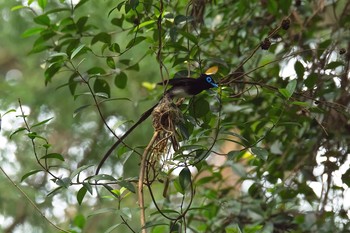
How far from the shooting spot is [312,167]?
208 centimetres

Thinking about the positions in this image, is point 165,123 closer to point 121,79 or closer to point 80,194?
point 80,194

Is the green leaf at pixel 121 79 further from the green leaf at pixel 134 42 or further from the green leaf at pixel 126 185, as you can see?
the green leaf at pixel 126 185

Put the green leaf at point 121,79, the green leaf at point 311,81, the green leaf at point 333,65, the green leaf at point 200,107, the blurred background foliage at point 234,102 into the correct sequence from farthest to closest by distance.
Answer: the green leaf at point 121,79
the green leaf at point 333,65
the green leaf at point 311,81
the green leaf at point 200,107
the blurred background foliage at point 234,102

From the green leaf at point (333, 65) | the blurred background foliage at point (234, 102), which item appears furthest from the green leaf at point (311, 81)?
the green leaf at point (333, 65)

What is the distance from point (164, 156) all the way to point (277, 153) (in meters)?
0.80

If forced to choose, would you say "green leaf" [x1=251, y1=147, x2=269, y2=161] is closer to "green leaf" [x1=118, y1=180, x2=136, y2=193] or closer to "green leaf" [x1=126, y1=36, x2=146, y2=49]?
"green leaf" [x1=118, y1=180, x2=136, y2=193]

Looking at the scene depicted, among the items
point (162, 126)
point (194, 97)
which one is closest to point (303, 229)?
point (194, 97)

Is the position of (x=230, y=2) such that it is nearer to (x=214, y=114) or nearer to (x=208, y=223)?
(x=214, y=114)

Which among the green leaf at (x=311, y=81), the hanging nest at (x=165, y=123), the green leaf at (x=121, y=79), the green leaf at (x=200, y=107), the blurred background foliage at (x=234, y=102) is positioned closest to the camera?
the hanging nest at (x=165, y=123)

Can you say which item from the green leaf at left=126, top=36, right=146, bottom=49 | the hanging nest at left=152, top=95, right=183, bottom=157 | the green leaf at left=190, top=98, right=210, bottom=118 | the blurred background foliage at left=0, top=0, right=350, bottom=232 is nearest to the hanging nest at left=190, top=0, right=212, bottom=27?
the blurred background foliage at left=0, top=0, right=350, bottom=232

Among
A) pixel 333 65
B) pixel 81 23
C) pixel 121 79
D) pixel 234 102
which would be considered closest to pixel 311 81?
pixel 333 65

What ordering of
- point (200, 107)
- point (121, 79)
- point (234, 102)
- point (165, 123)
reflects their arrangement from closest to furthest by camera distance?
point (165, 123), point (200, 107), point (121, 79), point (234, 102)

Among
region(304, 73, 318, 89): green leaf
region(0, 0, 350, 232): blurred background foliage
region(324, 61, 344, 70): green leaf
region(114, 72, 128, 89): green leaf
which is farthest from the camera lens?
region(114, 72, 128, 89): green leaf

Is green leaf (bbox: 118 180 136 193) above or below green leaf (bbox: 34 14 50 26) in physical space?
below
